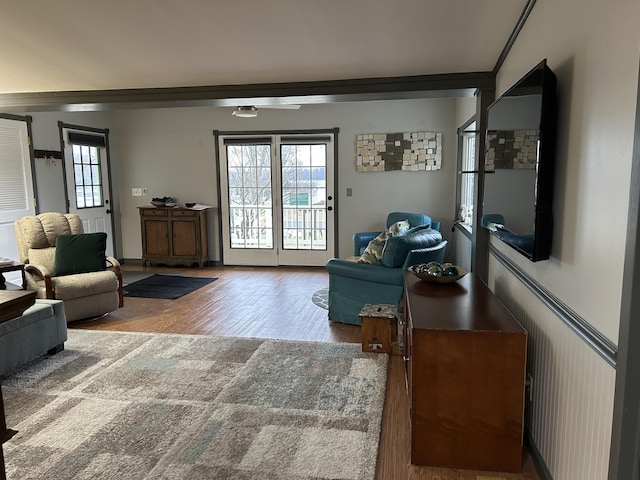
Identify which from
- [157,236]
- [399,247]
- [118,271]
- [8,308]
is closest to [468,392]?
[8,308]

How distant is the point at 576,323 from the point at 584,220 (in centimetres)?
36

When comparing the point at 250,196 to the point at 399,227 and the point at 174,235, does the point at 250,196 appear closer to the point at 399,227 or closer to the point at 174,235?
the point at 174,235

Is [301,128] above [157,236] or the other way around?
above

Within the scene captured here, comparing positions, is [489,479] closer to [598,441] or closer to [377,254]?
[598,441]

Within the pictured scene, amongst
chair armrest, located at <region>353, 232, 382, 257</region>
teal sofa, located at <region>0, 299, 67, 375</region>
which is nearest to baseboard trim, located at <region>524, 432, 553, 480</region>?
teal sofa, located at <region>0, 299, 67, 375</region>

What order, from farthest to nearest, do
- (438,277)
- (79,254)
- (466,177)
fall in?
(466,177) < (79,254) < (438,277)

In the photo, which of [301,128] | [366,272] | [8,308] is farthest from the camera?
[301,128]

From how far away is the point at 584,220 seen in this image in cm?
163

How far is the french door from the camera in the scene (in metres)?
Result: 6.99

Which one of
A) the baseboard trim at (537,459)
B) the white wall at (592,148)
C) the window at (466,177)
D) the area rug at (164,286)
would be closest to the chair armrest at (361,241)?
the window at (466,177)

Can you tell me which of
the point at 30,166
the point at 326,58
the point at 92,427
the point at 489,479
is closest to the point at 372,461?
the point at 489,479

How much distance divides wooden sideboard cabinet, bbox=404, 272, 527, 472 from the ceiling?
1642 millimetres

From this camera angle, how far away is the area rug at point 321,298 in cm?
504

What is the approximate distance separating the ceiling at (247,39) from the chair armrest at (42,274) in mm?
1640
